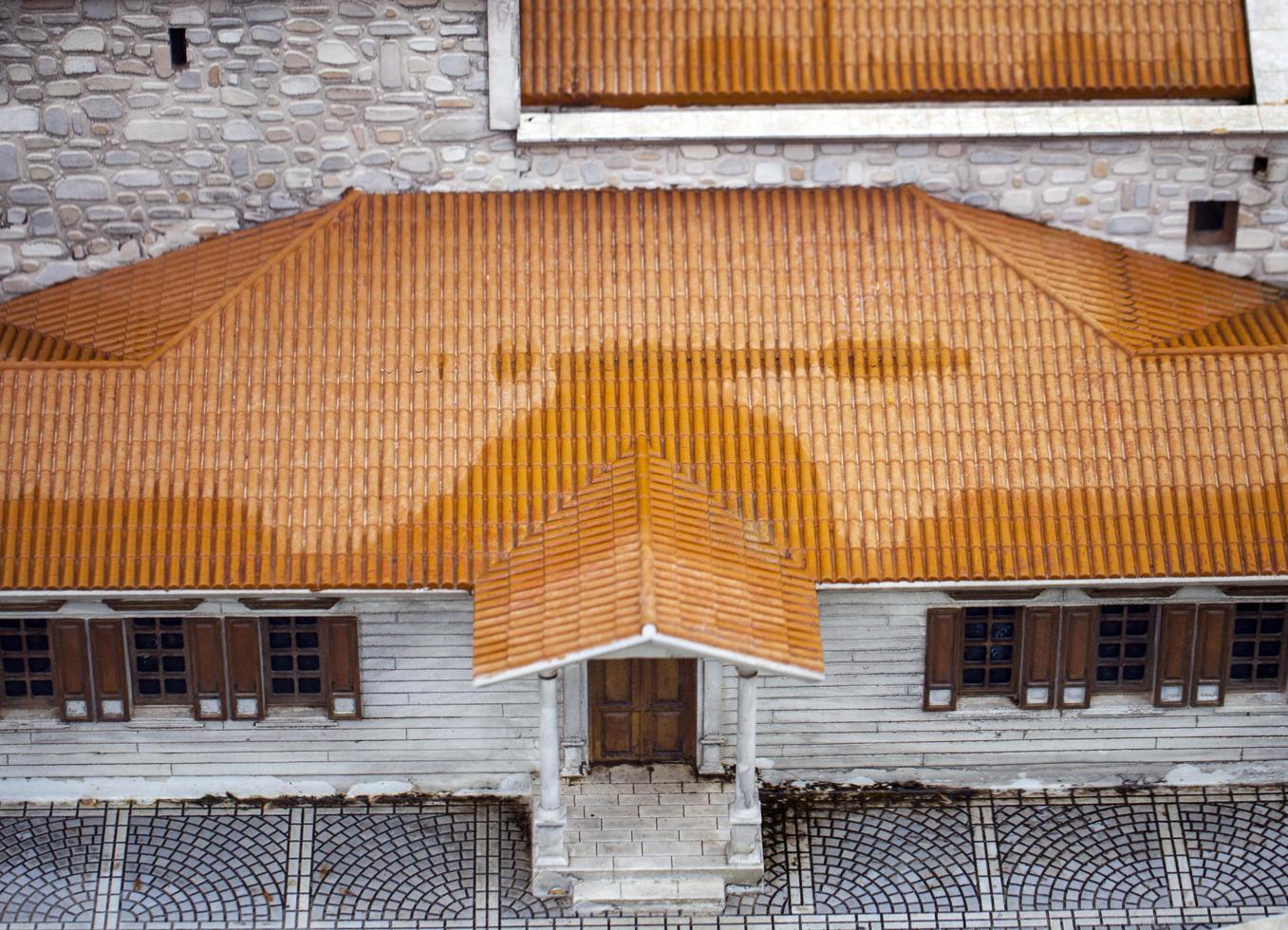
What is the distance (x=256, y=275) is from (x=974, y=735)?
31.2 feet

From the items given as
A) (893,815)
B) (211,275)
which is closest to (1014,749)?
(893,815)

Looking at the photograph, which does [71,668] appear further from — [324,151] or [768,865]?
[768,865]

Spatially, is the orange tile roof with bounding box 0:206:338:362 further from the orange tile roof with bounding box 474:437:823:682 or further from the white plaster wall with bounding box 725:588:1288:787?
the white plaster wall with bounding box 725:588:1288:787

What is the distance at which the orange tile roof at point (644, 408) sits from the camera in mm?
20969

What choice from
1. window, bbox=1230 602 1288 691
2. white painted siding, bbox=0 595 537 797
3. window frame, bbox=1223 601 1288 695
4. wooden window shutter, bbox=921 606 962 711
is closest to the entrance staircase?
white painted siding, bbox=0 595 537 797

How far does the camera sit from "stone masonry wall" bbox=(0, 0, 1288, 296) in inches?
886

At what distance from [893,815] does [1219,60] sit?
957 centimetres

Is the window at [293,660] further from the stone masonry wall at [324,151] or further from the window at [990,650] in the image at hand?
the window at [990,650]

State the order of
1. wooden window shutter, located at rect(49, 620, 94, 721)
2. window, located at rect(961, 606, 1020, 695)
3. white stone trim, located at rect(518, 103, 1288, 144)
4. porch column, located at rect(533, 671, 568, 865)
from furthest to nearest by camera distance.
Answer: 1. white stone trim, located at rect(518, 103, 1288, 144)
2. window, located at rect(961, 606, 1020, 695)
3. wooden window shutter, located at rect(49, 620, 94, 721)
4. porch column, located at rect(533, 671, 568, 865)

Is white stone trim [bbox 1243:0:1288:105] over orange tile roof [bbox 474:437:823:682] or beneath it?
over

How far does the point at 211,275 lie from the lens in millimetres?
22938

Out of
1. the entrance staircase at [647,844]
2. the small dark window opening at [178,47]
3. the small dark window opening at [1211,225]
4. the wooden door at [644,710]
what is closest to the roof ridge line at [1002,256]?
the small dark window opening at [1211,225]

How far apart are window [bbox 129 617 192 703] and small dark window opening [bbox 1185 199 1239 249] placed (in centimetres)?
1258

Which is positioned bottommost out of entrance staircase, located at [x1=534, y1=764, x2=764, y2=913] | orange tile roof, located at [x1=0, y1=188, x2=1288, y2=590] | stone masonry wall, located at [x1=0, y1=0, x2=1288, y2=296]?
entrance staircase, located at [x1=534, y1=764, x2=764, y2=913]
